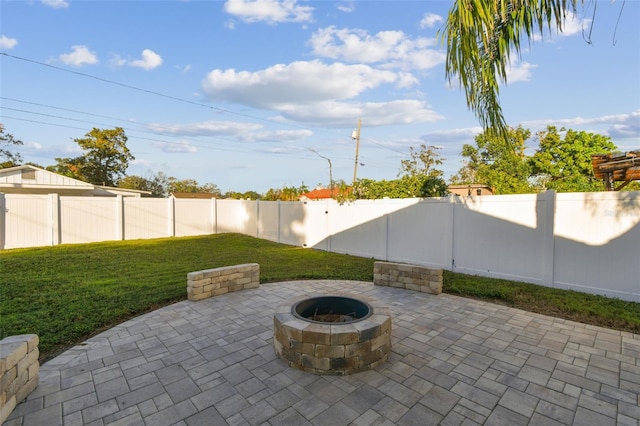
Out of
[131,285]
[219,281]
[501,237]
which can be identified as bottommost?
[131,285]

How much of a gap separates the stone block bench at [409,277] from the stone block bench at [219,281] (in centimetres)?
276

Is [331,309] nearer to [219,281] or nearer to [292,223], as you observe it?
[219,281]

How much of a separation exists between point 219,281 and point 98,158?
90.9ft

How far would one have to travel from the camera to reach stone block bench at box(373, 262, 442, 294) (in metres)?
5.94

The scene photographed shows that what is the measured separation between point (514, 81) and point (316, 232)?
9.58 meters

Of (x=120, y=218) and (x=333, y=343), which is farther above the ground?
(x=120, y=218)

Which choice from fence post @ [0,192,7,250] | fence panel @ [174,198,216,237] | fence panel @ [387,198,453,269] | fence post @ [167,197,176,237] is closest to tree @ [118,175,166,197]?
fence panel @ [174,198,216,237]

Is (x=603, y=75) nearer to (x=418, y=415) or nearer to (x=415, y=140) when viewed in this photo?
(x=418, y=415)


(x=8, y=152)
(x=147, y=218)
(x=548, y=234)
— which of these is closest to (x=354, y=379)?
(x=548, y=234)

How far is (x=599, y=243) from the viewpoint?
541cm

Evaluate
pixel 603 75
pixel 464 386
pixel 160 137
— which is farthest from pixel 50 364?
pixel 160 137

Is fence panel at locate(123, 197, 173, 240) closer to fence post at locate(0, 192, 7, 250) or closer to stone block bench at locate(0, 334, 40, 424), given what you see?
fence post at locate(0, 192, 7, 250)

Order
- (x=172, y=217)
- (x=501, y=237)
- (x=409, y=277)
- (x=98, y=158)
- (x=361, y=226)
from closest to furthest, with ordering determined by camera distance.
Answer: (x=409, y=277) < (x=501, y=237) < (x=361, y=226) < (x=172, y=217) < (x=98, y=158)

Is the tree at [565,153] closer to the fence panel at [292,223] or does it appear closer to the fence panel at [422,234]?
the fence panel at [422,234]
